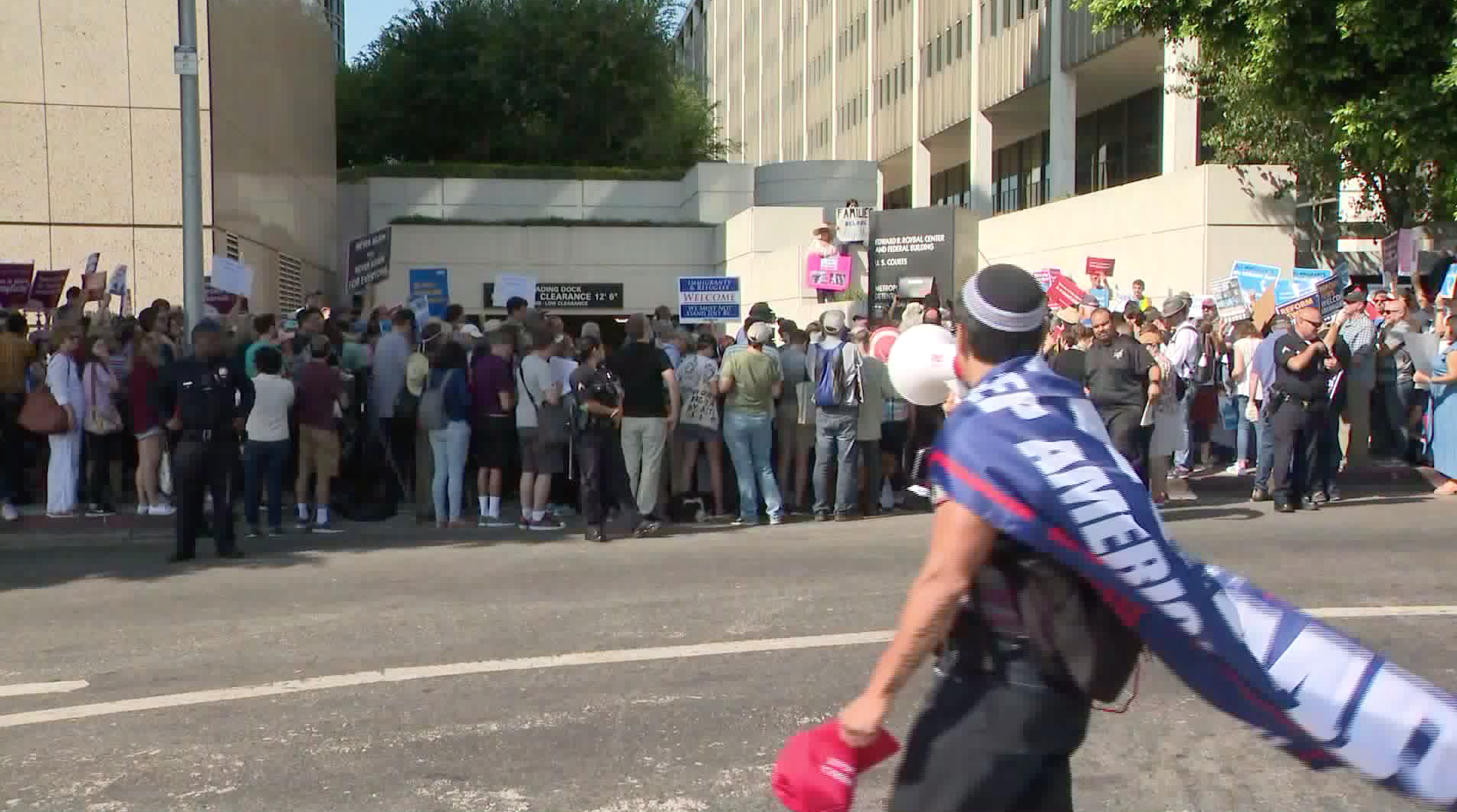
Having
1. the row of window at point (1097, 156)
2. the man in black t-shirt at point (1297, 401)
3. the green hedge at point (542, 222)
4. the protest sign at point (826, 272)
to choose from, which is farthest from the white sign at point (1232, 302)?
the green hedge at point (542, 222)

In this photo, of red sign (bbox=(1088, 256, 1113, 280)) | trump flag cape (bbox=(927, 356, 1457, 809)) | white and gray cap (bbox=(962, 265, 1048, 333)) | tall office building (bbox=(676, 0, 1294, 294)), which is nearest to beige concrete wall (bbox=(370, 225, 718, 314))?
tall office building (bbox=(676, 0, 1294, 294))

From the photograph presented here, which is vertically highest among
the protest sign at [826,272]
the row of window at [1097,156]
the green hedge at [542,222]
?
the row of window at [1097,156]

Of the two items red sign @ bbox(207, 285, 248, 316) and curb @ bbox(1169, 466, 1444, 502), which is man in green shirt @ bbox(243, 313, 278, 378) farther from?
curb @ bbox(1169, 466, 1444, 502)

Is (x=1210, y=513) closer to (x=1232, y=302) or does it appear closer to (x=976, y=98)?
(x=1232, y=302)

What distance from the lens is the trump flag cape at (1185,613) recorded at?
2.88 m

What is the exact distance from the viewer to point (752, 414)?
12938 mm

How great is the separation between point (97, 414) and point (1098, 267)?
561 inches

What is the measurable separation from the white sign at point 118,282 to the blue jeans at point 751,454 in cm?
869

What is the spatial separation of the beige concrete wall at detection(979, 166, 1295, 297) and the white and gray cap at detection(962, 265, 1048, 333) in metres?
19.0

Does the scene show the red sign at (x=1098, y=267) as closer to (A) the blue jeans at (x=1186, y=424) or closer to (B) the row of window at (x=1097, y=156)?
(A) the blue jeans at (x=1186, y=424)

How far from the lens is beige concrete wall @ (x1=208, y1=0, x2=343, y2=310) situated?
19594 millimetres

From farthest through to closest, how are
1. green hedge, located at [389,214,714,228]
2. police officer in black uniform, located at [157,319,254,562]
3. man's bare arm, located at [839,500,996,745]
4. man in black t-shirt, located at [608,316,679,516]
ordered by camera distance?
green hedge, located at [389,214,714,228]
man in black t-shirt, located at [608,316,679,516]
police officer in black uniform, located at [157,319,254,562]
man's bare arm, located at [839,500,996,745]

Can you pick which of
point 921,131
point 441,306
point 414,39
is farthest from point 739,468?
point 414,39

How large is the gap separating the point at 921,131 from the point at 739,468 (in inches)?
1311
